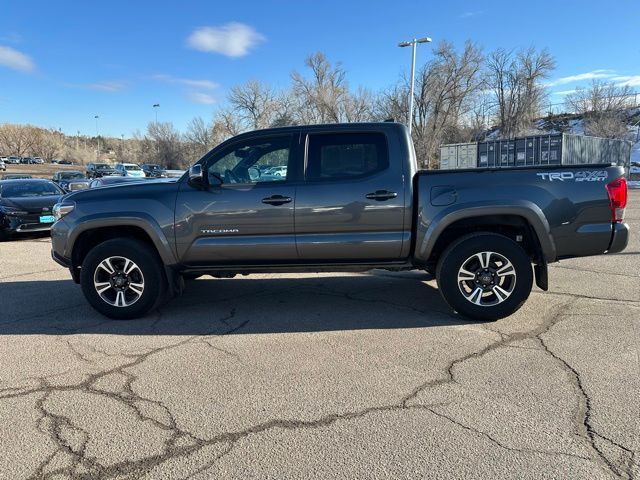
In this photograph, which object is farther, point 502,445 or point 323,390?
point 323,390

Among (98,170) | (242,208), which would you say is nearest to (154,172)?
(98,170)

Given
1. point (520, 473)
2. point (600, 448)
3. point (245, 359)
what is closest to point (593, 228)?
point (600, 448)

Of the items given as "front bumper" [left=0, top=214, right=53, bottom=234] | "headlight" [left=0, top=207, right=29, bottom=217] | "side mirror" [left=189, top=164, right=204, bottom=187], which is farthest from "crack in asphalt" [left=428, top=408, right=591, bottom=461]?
"headlight" [left=0, top=207, right=29, bottom=217]

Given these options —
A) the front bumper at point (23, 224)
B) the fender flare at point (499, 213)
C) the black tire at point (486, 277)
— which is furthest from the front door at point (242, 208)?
the front bumper at point (23, 224)

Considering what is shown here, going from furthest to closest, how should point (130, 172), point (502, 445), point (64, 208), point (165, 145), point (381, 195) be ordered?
point (165, 145), point (130, 172), point (64, 208), point (381, 195), point (502, 445)

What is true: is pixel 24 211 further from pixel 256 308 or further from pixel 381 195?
pixel 381 195

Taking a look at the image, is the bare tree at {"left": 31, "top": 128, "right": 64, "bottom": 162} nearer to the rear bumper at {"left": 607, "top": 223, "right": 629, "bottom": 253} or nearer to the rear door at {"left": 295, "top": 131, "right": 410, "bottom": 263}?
the rear door at {"left": 295, "top": 131, "right": 410, "bottom": 263}

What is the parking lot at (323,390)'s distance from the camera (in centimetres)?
259

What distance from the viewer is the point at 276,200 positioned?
4812mm

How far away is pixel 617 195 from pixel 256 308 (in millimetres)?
3925

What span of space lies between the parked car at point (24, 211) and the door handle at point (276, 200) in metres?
9.25

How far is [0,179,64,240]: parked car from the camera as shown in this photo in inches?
456

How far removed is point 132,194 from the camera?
499cm

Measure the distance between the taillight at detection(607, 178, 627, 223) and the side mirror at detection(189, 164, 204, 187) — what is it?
3996mm
